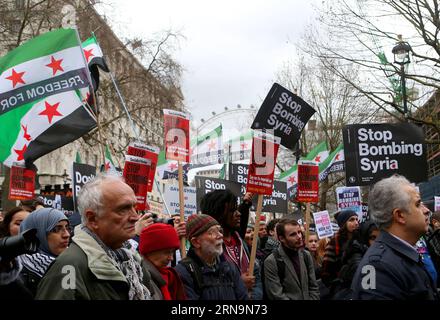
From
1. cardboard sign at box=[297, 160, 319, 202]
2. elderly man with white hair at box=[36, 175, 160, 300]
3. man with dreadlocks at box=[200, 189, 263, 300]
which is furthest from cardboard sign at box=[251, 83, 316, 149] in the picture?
elderly man with white hair at box=[36, 175, 160, 300]

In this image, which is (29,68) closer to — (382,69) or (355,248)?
(355,248)

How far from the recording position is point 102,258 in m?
3.06

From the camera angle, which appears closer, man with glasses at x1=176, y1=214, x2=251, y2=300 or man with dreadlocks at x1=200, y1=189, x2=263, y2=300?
man with glasses at x1=176, y1=214, x2=251, y2=300

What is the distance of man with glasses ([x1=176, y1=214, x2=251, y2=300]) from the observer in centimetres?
453

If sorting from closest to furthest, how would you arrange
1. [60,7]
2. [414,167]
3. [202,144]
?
[414,167], [202,144], [60,7]

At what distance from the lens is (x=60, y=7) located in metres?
23.2

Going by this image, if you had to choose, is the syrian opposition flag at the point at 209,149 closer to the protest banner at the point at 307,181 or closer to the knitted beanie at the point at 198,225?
the protest banner at the point at 307,181

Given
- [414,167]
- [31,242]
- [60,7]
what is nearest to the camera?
[31,242]

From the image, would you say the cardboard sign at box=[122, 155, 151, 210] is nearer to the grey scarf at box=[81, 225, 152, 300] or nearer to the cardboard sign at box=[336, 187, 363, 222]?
the grey scarf at box=[81, 225, 152, 300]

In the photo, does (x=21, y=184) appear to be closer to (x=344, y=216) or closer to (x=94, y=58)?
(x=94, y=58)

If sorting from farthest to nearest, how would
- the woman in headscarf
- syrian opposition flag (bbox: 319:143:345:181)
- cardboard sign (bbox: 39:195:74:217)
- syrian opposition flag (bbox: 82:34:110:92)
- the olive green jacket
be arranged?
syrian opposition flag (bbox: 319:143:345:181)
cardboard sign (bbox: 39:195:74:217)
syrian opposition flag (bbox: 82:34:110:92)
the woman in headscarf
the olive green jacket

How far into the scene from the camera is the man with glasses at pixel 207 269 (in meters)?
4.53

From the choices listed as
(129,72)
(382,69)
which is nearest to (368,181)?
(382,69)
